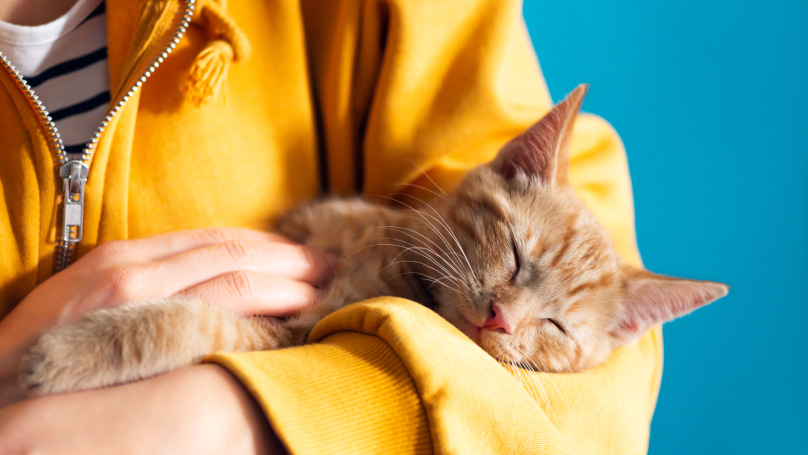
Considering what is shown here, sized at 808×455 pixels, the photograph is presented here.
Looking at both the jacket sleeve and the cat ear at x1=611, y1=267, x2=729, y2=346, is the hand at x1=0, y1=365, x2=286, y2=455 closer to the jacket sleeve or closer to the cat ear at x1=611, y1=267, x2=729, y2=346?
the jacket sleeve

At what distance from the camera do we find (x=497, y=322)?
1.04 m

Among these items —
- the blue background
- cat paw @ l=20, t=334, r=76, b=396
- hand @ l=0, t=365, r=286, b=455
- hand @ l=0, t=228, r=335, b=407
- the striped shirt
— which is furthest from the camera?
the blue background

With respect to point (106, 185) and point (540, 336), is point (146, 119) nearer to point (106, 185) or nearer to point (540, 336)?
Result: point (106, 185)

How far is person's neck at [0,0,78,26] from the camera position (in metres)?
1.08

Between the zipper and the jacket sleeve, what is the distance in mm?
406

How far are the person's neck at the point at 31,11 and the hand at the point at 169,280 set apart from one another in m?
0.51

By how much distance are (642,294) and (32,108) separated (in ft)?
4.09

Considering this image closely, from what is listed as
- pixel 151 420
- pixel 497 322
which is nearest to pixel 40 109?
pixel 151 420

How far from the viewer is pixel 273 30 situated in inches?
47.1

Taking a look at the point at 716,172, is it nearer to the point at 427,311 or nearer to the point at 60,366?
the point at 427,311

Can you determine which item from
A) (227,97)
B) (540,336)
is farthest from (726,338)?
(227,97)

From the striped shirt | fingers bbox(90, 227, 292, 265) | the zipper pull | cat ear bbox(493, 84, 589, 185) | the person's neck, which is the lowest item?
fingers bbox(90, 227, 292, 265)

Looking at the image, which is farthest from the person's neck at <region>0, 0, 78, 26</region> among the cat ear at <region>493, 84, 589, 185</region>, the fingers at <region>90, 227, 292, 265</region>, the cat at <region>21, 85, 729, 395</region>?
the cat ear at <region>493, 84, 589, 185</region>

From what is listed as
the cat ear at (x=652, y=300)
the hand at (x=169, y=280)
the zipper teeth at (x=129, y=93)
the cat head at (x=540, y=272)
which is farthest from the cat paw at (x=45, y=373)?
the cat ear at (x=652, y=300)
